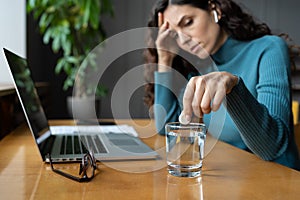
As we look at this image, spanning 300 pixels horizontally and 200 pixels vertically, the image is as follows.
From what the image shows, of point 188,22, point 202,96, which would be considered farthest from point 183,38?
point 202,96

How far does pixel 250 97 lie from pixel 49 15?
2330 millimetres

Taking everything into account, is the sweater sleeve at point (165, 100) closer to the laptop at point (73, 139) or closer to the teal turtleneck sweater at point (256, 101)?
the teal turtleneck sweater at point (256, 101)

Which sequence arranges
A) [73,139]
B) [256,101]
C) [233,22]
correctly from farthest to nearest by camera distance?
[233,22] → [73,139] → [256,101]

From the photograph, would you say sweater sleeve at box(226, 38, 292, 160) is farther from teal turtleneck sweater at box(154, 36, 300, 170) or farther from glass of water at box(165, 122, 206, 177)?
glass of water at box(165, 122, 206, 177)

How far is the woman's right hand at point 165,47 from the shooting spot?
4.18ft

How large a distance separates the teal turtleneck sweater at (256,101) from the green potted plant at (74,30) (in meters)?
1.57

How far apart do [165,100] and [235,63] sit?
275 mm

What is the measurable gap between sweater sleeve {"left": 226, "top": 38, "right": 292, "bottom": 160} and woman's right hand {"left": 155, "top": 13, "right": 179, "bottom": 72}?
354 mm

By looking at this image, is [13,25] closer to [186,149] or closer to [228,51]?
[228,51]

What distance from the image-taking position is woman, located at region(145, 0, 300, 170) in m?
0.85

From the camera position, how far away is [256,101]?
0.82 m

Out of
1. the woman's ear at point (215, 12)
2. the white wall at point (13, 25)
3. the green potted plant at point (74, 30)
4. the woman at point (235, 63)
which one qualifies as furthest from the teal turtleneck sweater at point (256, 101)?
the green potted plant at point (74, 30)

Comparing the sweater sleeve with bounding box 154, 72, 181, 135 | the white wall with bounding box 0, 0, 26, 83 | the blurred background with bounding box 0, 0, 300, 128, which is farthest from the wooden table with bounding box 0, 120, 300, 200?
the blurred background with bounding box 0, 0, 300, 128

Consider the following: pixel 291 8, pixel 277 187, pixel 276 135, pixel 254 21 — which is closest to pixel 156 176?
pixel 277 187
